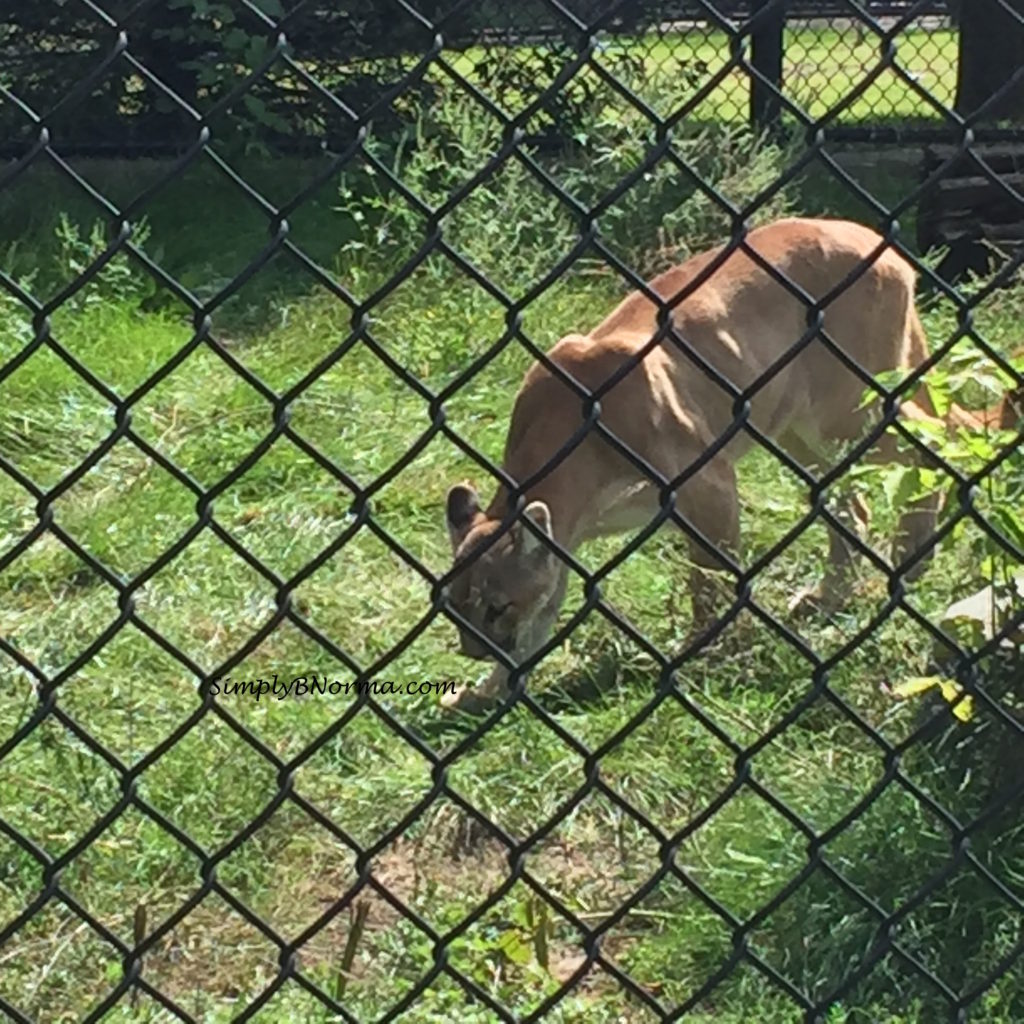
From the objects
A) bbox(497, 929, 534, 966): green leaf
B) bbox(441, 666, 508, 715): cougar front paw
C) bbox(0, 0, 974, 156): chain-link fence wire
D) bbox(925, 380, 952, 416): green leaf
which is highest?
bbox(925, 380, 952, 416): green leaf

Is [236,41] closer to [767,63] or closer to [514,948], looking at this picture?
[767,63]

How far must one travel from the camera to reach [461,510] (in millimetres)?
4855

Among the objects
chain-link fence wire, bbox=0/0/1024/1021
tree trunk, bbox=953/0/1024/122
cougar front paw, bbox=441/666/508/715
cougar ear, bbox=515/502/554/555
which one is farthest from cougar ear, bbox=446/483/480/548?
tree trunk, bbox=953/0/1024/122

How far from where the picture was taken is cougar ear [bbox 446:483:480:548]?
15.9ft

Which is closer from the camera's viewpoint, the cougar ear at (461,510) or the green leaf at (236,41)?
the cougar ear at (461,510)

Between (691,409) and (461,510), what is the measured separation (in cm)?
77

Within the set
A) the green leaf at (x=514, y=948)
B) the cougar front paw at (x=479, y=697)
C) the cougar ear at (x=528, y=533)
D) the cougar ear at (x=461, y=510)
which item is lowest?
the cougar front paw at (x=479, y=697)

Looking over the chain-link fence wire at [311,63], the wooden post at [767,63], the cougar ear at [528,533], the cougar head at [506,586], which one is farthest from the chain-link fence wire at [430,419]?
the chain-link fence wire at [311,63]

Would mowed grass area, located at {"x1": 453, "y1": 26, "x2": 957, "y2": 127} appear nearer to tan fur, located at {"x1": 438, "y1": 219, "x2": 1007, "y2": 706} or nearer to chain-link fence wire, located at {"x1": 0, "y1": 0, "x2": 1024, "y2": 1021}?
tan fur, located at {"x1": 438, "y1": 219, "x2": 1007, "y2": 706}

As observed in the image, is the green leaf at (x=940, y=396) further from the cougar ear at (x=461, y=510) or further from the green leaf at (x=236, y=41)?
the green leaf at (x=236, y=41)

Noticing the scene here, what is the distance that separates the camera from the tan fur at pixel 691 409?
15.4ft

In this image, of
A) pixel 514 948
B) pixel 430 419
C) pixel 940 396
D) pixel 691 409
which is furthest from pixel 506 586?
pixel 430 419

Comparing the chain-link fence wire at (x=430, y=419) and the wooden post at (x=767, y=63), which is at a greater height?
the chain-link fence wire at (x=430, y=419)

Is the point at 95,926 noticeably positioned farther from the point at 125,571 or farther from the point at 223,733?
the point at 125,571
